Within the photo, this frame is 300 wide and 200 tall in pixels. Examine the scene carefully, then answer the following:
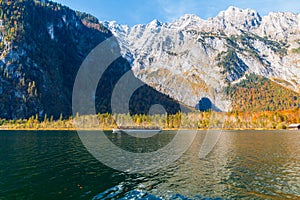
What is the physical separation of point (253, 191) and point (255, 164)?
80.1ft

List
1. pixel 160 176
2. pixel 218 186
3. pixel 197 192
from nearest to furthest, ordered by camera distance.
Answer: pixel 197 192
pixel 218 186
pixel 160 176

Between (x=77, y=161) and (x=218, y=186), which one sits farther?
(x=77, y=161)

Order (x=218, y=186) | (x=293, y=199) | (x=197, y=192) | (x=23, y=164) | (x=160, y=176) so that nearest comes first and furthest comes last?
(x=293, y=199) < (x=197, y=192) < (x=218, y=186) < (x=160, y=176) < (x=23, y=164)

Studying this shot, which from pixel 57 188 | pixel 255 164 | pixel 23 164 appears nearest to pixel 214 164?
pixel 255 164

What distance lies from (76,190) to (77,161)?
1049 inches

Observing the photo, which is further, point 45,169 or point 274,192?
point 45,169

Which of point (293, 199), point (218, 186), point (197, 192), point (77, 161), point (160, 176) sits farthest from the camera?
point (77, 161)

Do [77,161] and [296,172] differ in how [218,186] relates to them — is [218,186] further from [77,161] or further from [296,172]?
[77,161]

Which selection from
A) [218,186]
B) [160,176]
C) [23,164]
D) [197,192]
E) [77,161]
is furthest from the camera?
[77,161]

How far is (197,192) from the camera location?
→ 37438mm

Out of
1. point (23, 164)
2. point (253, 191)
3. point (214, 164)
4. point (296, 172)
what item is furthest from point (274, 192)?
point (23, 164)

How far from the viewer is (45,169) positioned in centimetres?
5322

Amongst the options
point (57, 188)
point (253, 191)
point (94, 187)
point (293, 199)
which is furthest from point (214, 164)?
point (57, 188)

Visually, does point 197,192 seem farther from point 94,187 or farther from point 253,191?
point 94,187
